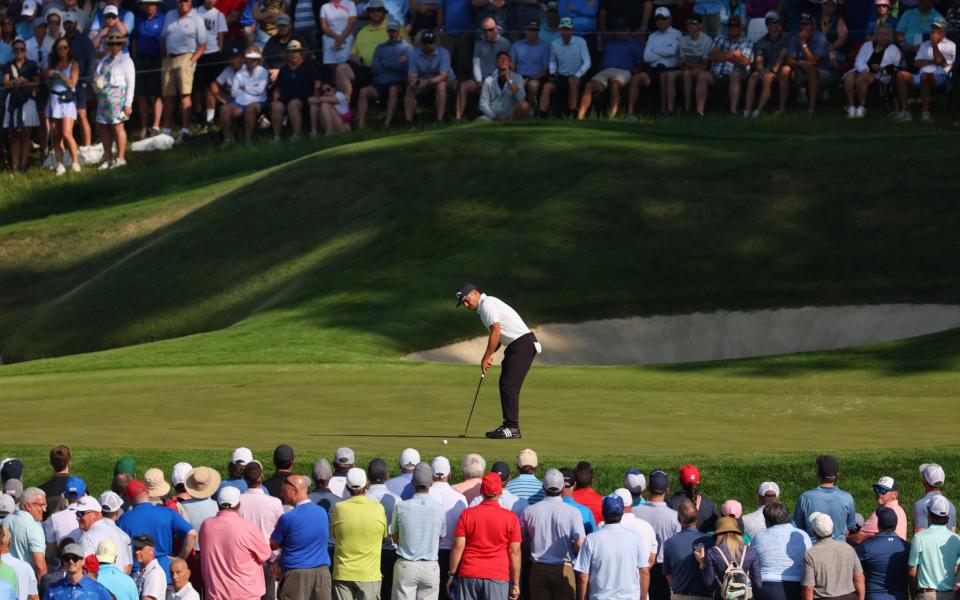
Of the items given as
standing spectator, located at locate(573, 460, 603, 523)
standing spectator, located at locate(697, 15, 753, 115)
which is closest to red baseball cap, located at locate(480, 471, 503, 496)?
standing spectator, located at locate(573, 460, 603, 523)

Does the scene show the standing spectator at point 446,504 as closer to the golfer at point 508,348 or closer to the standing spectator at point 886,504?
the standing spectator at point 886,504

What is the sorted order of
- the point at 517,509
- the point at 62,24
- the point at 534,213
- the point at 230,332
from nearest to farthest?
the point at 517,509
the point at 230,332
the point at 534,213
the point at 62,24

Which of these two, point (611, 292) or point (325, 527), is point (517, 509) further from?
point (611, 292)

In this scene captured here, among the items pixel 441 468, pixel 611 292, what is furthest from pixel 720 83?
pixel 441 468

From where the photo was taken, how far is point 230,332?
2738 centimetres

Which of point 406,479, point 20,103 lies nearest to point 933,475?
point 406,479

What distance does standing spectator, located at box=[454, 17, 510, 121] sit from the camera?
35.5 metres

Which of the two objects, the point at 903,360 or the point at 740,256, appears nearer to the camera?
the point at 903,360

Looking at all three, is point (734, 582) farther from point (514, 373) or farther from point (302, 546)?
point (514, 373)

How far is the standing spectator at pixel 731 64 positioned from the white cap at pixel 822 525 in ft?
77.5

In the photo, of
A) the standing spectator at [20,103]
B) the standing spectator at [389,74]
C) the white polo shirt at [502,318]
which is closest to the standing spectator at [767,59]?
the standing spectator at [389,74]

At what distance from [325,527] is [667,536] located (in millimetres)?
2420

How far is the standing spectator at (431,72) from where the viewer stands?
36.2m

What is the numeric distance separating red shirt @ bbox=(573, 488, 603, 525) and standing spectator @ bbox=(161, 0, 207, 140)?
27.4 meters
